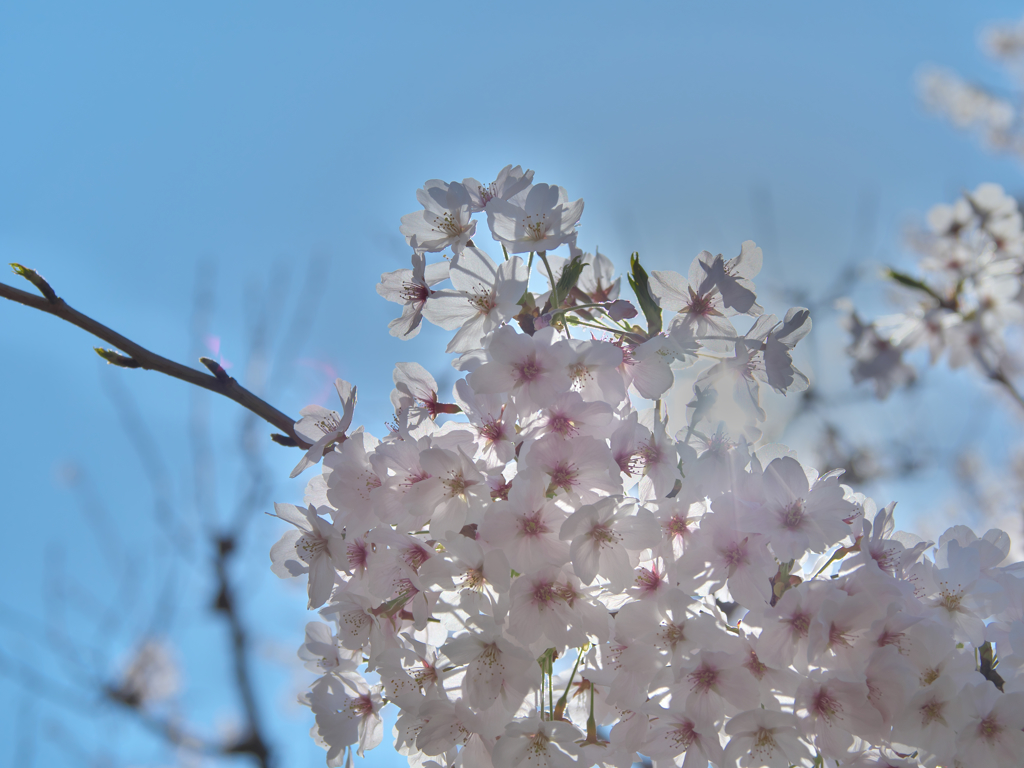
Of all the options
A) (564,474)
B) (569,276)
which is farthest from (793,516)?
(569,276)

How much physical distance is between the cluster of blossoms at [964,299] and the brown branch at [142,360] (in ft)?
9.64

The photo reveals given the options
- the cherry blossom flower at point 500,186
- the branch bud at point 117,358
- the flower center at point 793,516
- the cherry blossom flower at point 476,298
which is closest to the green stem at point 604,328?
the cherry blossom flower at point 476,298

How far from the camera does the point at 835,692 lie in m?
1.22

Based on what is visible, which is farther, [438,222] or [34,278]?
[438,222]

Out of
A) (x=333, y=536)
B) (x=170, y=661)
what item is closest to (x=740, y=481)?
(x=333, y=536)

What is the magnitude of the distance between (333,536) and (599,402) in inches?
26.0

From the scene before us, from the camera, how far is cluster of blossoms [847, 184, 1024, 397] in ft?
10.6

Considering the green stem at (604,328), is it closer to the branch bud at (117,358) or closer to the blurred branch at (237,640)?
the branch bud at (117,358)

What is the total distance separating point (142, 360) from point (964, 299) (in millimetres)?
3574

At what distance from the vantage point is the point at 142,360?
1414 millimetres

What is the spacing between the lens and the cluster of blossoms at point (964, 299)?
3234 millimetres

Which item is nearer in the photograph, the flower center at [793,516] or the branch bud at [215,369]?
the flower center at [793,516]

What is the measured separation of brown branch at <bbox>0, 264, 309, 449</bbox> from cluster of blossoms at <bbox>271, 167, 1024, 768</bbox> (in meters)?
0.15

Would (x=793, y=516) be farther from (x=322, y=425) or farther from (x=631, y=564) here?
(x=322, y=425)
